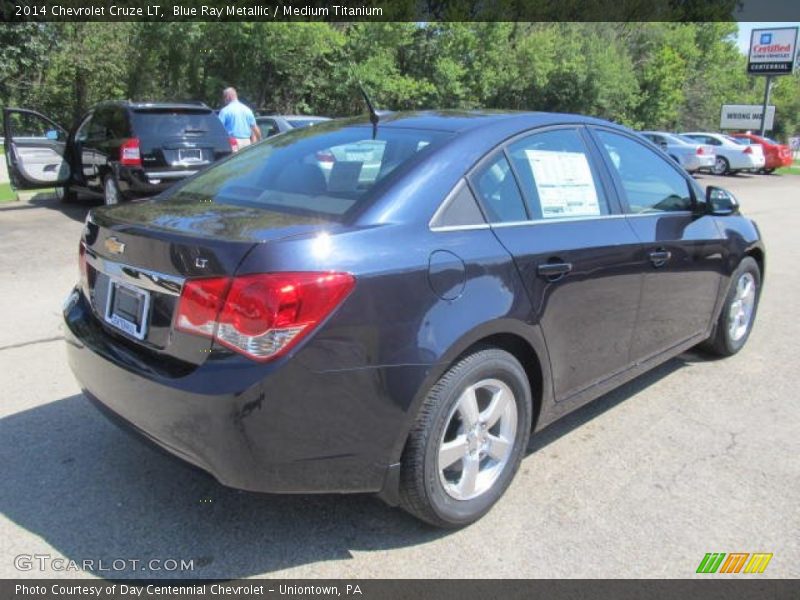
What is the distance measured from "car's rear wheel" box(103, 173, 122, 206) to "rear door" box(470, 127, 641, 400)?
773 centimetres

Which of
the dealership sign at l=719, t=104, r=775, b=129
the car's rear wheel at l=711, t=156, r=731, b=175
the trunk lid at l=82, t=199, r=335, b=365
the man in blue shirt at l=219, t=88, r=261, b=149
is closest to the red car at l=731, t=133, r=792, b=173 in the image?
the car's rear wheel at l=711, t=156, r=731, b=175

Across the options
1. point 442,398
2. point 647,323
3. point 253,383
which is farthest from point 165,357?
point 647,323

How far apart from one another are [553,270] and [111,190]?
27.4 ft

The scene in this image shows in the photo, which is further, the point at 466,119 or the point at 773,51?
the point at 773,51

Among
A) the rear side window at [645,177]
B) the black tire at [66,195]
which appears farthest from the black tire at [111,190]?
the rear side window at [645,177]

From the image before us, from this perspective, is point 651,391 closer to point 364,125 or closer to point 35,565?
point 364,125

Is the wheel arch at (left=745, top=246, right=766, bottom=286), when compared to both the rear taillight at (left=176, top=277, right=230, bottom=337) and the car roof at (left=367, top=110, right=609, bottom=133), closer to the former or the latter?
the car roof at (left=367, top=110, right=609, bottom=133)

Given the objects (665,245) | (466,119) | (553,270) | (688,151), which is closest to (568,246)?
(553,270)

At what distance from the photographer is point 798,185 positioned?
23.7 meters

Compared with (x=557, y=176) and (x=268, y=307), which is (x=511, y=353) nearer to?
(x=557, y=176)

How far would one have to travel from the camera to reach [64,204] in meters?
11.6

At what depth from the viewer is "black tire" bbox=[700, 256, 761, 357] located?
4.77 metres

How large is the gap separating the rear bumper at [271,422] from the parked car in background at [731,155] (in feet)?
88.2

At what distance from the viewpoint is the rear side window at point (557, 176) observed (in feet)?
10.5
